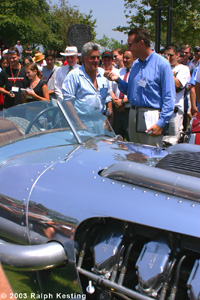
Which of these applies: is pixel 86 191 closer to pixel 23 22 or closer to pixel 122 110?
pixel 122 110

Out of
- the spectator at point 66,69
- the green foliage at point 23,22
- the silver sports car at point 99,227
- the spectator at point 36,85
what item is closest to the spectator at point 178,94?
the spectator at point 66,69

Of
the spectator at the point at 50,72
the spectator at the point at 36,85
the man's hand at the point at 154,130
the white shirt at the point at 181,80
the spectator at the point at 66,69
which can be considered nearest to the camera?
the man's hand at the point at 154,130

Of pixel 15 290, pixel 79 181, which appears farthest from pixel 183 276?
pixel 15 290

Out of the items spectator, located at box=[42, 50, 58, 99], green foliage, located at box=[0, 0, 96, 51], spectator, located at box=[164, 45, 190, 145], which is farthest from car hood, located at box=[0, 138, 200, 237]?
green foliage, located at box=[0, 0, 96, 51]

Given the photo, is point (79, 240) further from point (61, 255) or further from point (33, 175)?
point (33, 175)

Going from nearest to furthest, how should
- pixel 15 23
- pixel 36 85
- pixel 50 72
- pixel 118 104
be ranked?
1. pixel 118 104
2. pixel 36 85
3. pixel 50 72
4. pixel 15 23

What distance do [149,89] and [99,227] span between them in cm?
225

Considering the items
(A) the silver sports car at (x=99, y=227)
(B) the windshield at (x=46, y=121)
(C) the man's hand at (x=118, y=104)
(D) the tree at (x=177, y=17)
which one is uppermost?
(D) the tree at (x=177, y=17)

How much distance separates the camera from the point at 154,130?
3662mm

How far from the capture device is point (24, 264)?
1.71m

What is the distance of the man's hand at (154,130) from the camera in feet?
12.0

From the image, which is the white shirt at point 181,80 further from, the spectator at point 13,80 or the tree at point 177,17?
the tree at point 177,17

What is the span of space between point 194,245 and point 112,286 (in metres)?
0.46

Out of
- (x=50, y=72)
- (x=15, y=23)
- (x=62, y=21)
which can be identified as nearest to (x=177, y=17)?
(x=50, y=72)
